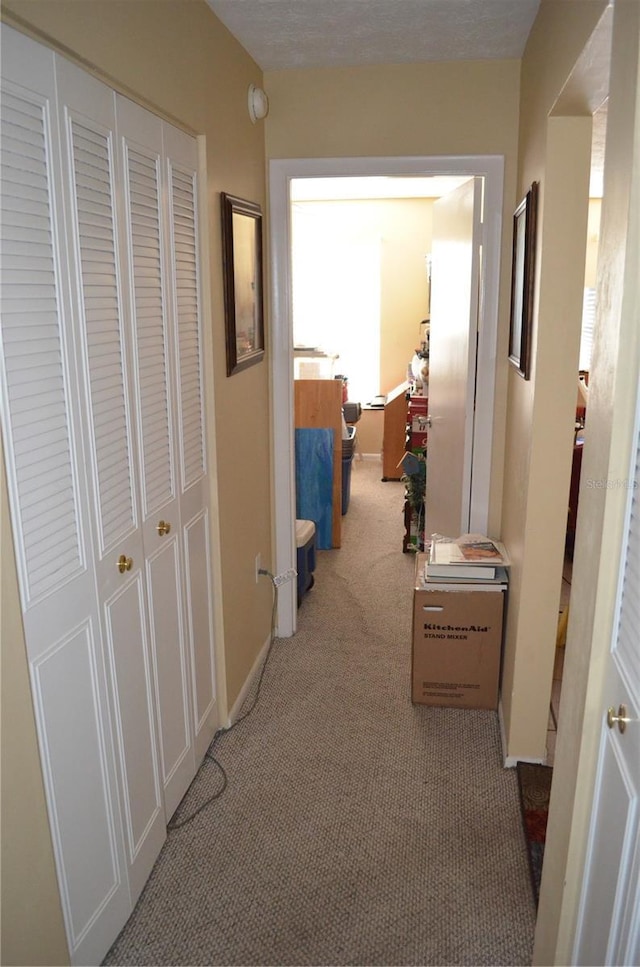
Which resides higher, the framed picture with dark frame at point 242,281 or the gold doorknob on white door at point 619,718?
the framed picture with dark frame at point 242,281

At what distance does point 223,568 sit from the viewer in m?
2.65

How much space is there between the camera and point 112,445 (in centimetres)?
176

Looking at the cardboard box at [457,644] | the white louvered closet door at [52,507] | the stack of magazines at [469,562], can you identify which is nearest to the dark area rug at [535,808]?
the cardboard box at [457,644]

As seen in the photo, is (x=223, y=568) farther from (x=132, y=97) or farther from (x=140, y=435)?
(x=132, y=97)

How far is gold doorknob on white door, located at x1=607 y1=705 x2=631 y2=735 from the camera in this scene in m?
1.21

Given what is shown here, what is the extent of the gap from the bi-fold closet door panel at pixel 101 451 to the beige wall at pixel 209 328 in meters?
0.06

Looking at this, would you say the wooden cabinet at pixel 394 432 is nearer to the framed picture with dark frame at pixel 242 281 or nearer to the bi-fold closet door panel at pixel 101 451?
the framed picture with dark frame at pixel 242 281

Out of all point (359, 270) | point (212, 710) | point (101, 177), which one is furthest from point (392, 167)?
point (359, 270)

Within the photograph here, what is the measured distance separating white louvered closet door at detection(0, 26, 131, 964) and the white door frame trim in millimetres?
1702

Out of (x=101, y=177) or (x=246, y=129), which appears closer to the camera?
(x=101, y=177)

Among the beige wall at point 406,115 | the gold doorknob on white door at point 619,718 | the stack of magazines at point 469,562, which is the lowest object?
the stack of magazines at point 469,562

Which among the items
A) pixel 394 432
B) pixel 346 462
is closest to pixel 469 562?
pixel 346 462

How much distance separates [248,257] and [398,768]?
6.43 ft

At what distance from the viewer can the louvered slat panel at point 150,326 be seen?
186cm
